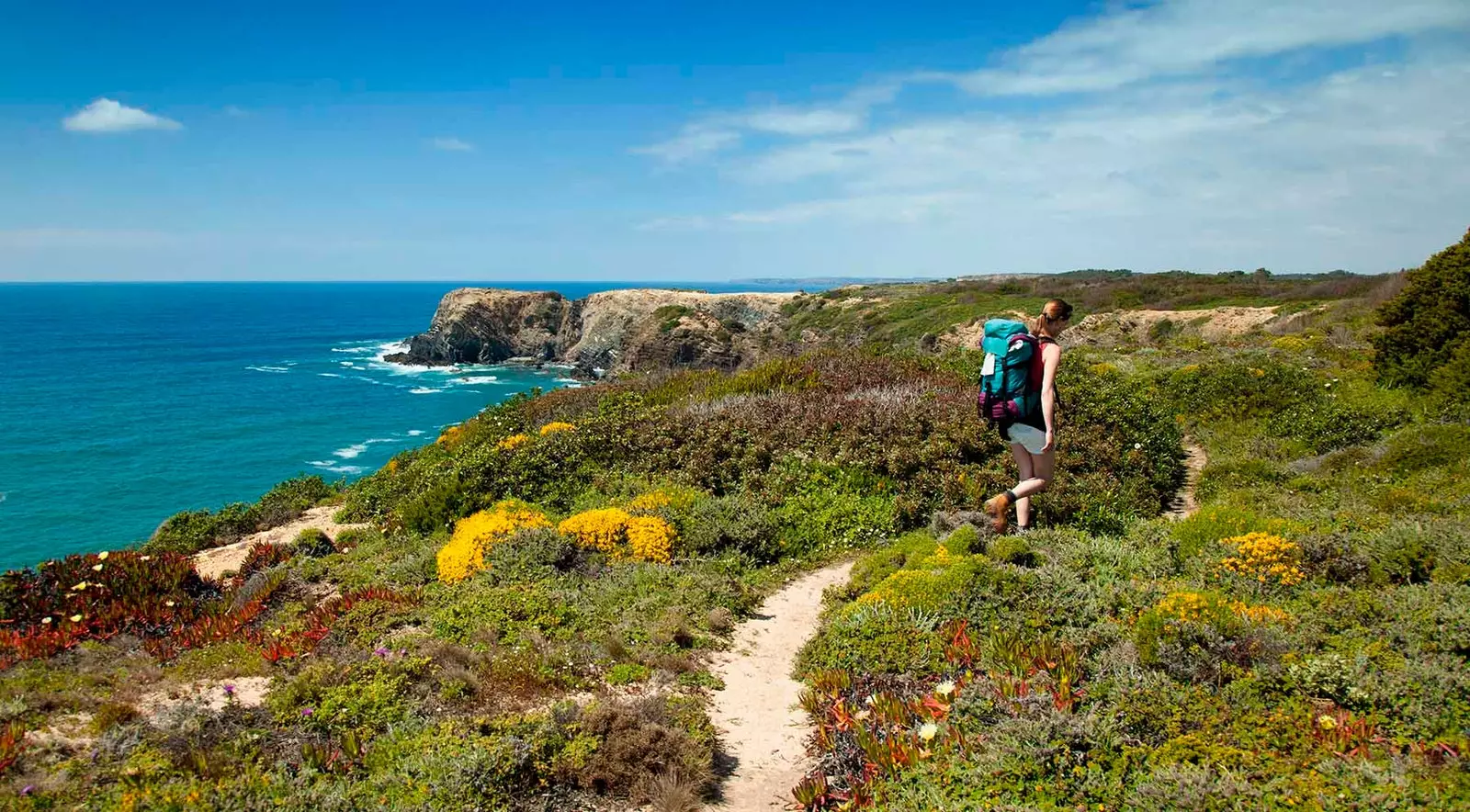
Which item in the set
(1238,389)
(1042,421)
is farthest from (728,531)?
(1238,389)

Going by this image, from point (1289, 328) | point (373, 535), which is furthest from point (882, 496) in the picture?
point (1289, 328)

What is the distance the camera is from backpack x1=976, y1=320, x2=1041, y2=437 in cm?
762

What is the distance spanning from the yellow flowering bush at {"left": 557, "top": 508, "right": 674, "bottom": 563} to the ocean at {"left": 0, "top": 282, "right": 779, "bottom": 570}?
24.3 metres

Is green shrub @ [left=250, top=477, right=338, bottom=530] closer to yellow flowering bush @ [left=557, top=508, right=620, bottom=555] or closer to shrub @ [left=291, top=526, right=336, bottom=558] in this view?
shrub @ [left=291, top=526, right=336, bottom=558]

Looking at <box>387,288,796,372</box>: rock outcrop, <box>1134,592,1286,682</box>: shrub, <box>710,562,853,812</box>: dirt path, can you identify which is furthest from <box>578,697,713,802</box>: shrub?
<box>387,288,796,372</box>: rock outcrop

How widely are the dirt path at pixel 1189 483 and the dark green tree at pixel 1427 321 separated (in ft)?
15.5

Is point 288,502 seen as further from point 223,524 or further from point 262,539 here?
point 262,539

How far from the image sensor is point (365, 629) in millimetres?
7711

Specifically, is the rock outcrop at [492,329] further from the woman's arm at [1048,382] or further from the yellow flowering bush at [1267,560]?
the yellow flowering bush at [1267,560]

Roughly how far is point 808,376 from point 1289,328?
29.7m

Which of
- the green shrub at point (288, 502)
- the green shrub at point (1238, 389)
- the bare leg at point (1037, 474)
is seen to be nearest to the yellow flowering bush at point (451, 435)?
the green shrub at point (288, 502)

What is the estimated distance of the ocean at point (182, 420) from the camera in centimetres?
3073

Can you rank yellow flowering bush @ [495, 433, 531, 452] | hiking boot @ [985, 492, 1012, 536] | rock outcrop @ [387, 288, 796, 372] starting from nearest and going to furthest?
hiking boot @ [985, 492, 1012, 536]
yellow flowering bush @ [495, 433, 531, 452]
rock outcrop @ [387, 288, 796, 372]

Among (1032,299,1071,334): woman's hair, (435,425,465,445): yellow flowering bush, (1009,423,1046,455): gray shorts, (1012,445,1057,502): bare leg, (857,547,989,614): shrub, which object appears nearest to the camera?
(857,547,989,614): shrub
